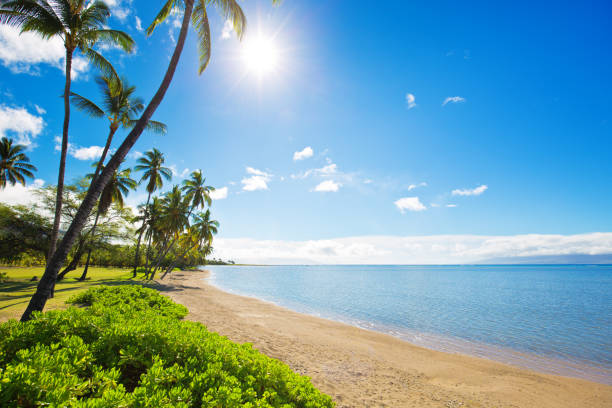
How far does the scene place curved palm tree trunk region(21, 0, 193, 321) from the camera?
258 inches

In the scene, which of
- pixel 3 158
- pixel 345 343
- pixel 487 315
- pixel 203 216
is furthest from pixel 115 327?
pixel 203 216

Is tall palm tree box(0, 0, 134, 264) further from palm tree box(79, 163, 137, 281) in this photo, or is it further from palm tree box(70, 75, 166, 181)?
palm tree box(79, 163, 137, 281)

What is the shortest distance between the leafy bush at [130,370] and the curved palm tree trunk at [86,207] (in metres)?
2.55

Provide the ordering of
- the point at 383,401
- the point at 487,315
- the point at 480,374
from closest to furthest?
the point at 383,401 < the point at 480,374 < the point at 487,315

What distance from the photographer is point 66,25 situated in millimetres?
10430

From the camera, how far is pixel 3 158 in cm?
2536

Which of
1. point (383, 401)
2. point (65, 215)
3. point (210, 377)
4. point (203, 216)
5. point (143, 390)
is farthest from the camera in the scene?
point (203, 216)

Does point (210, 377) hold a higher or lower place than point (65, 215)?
lower

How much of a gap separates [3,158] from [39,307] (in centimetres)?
3212

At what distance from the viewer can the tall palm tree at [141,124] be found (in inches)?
261

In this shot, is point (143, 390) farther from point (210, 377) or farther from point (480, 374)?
point (480, 374)

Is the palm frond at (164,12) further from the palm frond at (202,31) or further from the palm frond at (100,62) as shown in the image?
the palm frond at (100,62)

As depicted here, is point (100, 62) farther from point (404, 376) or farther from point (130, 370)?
point (404, 376)

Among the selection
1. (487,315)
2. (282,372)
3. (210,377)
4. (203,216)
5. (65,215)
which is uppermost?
(203,216)
